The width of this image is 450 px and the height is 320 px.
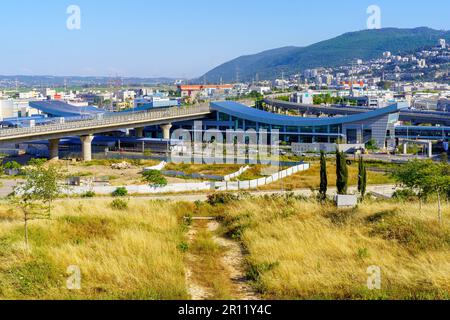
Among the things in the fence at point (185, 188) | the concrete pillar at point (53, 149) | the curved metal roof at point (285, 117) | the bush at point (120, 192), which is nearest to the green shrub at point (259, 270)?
the bush at point (120, 192)

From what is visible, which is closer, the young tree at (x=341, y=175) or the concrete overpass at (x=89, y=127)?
the young tree at (x=341, y=175)

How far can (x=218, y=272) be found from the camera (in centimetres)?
902

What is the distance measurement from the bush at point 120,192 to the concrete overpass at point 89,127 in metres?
12.6

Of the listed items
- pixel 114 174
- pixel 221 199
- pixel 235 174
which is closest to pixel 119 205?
pixel 221 199

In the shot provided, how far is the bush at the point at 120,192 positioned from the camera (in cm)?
2127

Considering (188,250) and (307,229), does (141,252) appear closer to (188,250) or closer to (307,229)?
(188,250)

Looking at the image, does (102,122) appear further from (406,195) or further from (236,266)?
(236,266)

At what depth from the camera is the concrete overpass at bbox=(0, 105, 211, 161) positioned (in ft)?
105

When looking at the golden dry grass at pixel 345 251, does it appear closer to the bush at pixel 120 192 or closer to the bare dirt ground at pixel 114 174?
the bush at pixel 120 192

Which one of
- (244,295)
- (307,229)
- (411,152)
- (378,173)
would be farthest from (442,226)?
(411,152)

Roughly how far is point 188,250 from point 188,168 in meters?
20.8

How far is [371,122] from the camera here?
42656mm

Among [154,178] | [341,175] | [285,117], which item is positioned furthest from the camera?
[285,117]

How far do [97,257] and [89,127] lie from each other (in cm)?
2990
